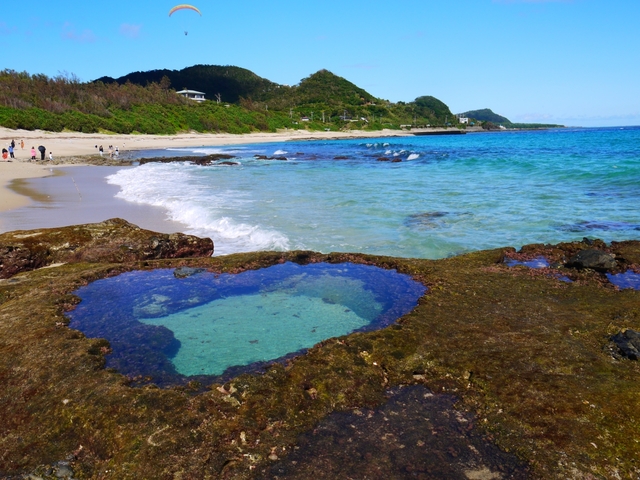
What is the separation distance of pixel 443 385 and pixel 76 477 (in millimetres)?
3217

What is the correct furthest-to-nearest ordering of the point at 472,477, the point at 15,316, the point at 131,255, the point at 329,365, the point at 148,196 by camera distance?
the point at 148,196
the point at 131,255
the point at 15,316
the point at 329,365
the point at 472,477

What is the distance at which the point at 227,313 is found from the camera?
621cm

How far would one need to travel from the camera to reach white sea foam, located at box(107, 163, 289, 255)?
11359 mm

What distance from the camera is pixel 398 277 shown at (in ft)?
24.5

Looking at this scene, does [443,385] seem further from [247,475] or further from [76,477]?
[76,477]

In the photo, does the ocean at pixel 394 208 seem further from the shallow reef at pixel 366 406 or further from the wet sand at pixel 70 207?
the shallow reef at pixel 366 406

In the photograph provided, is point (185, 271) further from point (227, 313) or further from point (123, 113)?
point (123, 113)

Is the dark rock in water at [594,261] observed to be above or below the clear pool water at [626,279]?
above

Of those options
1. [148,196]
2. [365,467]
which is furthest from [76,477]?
[148,196]

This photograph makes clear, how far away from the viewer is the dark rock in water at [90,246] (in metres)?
8.07

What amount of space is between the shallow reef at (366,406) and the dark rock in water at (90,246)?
8.35 ft

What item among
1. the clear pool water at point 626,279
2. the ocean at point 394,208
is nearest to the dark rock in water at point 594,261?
the clear pool water at point 626,279

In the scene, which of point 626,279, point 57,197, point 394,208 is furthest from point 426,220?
point 57,197

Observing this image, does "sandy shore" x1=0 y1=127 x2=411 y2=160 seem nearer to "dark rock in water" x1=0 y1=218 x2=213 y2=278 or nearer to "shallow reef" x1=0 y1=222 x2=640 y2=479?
"dark rock in water" x1=0 y1=218 x2=213 y2=278
